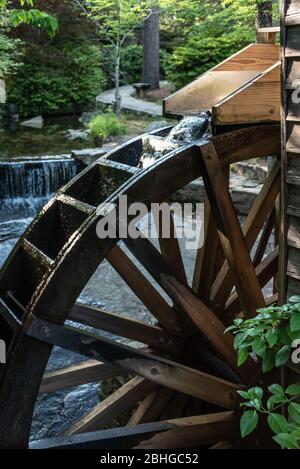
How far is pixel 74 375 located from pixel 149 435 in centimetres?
67

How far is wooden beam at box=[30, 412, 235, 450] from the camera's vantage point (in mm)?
→ 2658

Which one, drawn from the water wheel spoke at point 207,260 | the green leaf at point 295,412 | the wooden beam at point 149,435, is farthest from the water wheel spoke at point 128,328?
the green leaf at point 295,412

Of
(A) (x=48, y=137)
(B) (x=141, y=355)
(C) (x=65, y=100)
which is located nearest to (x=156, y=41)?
(C) (x=65, y=100)

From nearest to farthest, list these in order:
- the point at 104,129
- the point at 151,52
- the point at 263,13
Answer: the point at 263,13 < the point at 104,129 < the point at 151,52

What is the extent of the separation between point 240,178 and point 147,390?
234 inches

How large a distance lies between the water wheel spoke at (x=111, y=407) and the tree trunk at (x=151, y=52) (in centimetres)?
1515

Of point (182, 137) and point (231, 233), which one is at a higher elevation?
point (182, 137)

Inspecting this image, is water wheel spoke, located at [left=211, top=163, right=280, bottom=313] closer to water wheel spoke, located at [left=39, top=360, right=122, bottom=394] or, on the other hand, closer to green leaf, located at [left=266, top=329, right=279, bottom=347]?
water wheel spoke, located at [left=39, top=360, right=122, bottom=394]

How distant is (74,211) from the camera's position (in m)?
3.06

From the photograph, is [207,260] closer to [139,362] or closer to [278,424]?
[139,362]

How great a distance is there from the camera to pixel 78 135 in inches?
539

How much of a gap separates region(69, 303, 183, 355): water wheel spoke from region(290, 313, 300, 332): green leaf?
4.87ft

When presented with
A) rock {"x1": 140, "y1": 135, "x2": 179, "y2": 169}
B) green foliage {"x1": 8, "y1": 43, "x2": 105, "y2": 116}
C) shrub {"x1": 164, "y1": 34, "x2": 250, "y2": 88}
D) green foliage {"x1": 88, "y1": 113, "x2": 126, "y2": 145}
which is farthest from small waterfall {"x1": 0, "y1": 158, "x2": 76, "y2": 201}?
rock {"x1": 140, "y1": 135, "x2": 179, "y2": 169}

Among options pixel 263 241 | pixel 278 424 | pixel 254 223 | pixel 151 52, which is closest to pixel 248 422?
pixel 278 424
